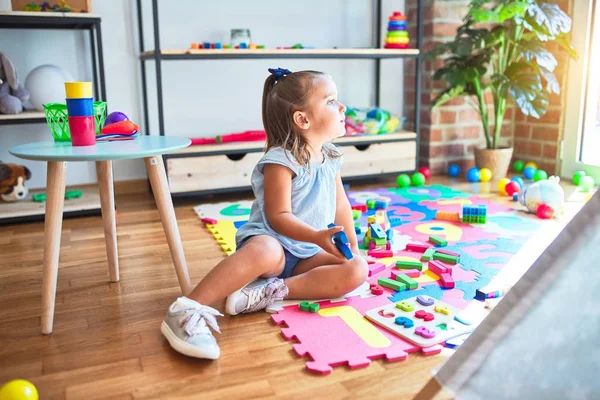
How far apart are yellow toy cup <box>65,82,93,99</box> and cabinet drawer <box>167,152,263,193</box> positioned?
3.34 ft

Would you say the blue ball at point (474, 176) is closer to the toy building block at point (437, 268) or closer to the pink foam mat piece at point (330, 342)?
the toy building block at point (437, 268)

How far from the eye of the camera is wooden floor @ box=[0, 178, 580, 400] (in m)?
1.01

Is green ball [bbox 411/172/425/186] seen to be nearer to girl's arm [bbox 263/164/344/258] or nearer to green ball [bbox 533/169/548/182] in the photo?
green ball [bbox 533/169/548/182]

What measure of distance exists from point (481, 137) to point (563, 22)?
2.64ft

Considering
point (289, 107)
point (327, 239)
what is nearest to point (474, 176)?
point (289, 107)

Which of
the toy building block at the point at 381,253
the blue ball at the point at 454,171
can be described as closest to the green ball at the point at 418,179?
the blue ball at the point at 454,171

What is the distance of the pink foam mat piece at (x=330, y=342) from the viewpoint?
1.08 metres

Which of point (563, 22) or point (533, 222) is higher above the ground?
point (563, 22)

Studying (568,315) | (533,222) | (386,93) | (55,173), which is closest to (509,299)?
(568,315)

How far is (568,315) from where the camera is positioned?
0.67 meters

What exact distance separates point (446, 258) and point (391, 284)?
25cm

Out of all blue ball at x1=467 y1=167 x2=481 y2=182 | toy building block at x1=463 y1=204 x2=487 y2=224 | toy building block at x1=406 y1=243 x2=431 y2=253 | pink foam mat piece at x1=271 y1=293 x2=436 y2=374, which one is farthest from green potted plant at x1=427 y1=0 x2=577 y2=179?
pink foam mat piece at x1=271 y1=293 x2=436 y2=374

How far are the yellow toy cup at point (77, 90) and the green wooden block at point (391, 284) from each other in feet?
2.62

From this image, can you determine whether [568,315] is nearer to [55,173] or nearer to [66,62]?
[55,173]
